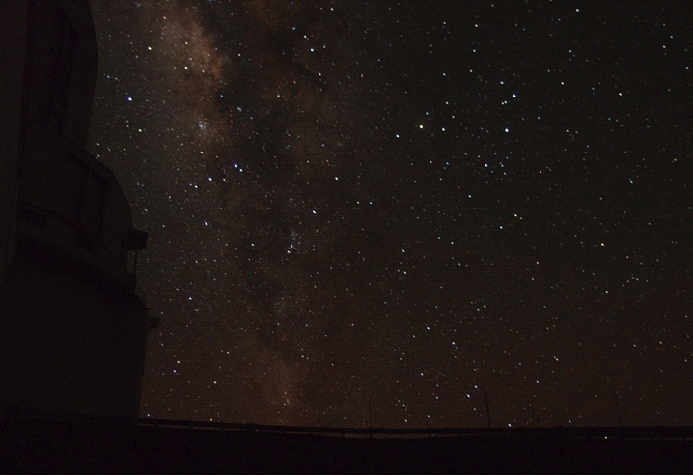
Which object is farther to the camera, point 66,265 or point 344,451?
point 66,265

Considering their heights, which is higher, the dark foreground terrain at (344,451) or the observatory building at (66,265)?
the observatory building at (66,265)

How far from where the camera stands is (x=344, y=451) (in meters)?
6.71

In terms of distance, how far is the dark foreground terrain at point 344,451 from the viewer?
6035 mm

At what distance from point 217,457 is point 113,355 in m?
7.95

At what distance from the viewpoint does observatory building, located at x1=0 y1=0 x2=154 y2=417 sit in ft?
34.9

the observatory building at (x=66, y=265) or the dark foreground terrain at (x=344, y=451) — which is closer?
the dark foreground terrain at (x=344, y=451)

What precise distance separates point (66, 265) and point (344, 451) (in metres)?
7.43

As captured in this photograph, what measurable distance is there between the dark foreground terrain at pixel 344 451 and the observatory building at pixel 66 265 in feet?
14.0

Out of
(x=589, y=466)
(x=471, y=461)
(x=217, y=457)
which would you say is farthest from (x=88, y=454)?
(x=589, y=466)

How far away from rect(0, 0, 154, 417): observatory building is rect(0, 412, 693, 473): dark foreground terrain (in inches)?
168

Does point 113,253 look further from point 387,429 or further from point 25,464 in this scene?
point 25,464

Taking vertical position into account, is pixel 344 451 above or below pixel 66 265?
below

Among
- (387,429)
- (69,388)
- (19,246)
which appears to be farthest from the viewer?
(69,388)

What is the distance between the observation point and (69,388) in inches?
465
